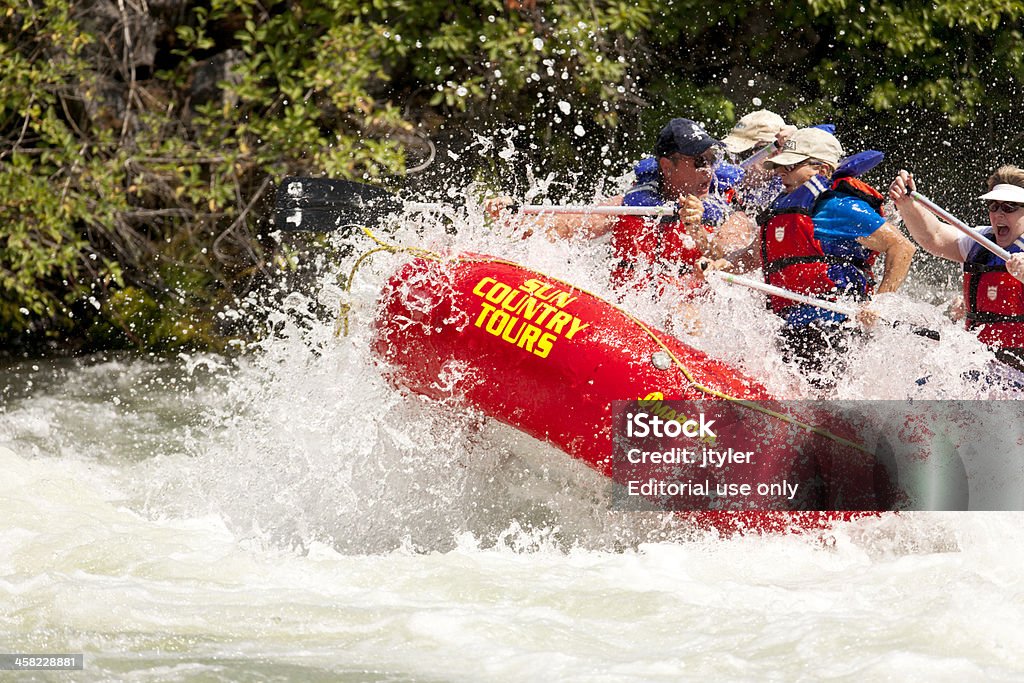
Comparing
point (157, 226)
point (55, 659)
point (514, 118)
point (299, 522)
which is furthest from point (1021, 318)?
point (157, 226)

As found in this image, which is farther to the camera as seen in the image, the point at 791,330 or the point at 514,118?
the point at 514,118

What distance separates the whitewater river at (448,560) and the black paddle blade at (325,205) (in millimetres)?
345

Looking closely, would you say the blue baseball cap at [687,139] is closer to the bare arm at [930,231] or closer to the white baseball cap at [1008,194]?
the bare arm at [930,231]

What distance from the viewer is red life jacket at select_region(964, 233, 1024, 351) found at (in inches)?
159

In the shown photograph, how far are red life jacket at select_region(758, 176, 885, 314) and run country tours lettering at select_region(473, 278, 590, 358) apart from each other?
769 millimetres

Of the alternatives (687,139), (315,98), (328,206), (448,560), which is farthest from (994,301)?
(315,98)

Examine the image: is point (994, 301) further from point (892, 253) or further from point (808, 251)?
point (808, 251)

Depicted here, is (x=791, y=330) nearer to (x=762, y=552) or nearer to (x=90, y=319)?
(x=762, y=552)

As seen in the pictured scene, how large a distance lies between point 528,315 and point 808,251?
1.01 meters

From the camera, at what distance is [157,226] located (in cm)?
771

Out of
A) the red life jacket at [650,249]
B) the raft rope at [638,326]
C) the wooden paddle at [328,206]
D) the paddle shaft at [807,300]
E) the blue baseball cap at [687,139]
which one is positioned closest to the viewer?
the raft rope at [638,326]

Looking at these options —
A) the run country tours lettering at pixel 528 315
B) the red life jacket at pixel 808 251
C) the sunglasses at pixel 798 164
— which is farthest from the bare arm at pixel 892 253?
the run country tours lettering at pixel 528 315

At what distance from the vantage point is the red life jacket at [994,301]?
405cm

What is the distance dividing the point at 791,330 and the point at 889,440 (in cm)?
65
